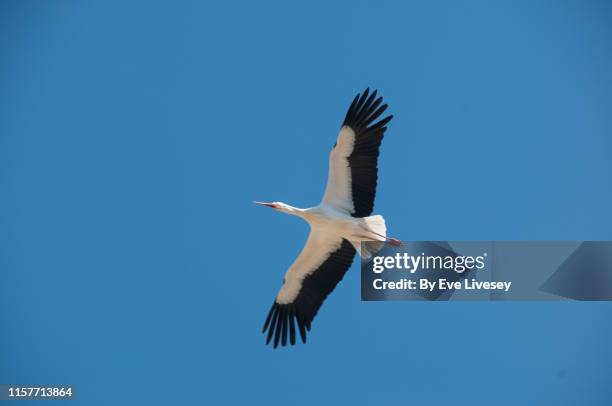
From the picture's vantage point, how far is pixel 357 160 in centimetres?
1666

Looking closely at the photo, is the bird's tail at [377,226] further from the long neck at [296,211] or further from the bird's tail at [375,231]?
the long neck at [296,211]

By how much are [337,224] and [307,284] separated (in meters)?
0.94

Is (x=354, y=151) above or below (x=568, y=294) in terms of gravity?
above

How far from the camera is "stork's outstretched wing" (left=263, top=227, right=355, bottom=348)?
682 inches

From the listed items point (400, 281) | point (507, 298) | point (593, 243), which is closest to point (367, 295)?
point (400, 281)

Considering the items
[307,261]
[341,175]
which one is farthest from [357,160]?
[307,261]

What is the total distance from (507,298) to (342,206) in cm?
231

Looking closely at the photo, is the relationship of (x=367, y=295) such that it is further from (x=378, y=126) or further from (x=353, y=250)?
(x=378, y=126)

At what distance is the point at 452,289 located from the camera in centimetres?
1778

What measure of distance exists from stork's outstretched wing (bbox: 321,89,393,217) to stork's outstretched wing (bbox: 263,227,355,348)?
52 centimetres

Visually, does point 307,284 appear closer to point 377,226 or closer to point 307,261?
point 307,261

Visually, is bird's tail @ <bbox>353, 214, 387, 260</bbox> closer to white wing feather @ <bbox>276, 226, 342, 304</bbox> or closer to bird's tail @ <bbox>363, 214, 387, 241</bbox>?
bird's tail @ <bbox>363, 214, 387, 241</bbox>

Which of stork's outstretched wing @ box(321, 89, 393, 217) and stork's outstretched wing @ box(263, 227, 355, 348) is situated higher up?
stork's outstretched wing @ box(321, 89, 393, 217)

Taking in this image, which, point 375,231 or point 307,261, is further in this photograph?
point 307,261
